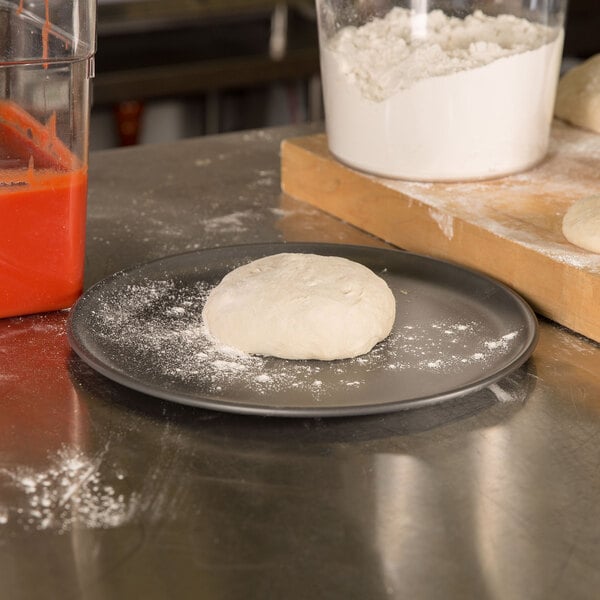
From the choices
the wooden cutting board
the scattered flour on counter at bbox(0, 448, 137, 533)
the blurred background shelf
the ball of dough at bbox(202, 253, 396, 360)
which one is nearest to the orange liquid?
the ball of dough at bbox(202, 253, 396, 360)

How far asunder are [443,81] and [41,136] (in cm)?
47

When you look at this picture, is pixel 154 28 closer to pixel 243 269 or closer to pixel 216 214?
pixel 216 214

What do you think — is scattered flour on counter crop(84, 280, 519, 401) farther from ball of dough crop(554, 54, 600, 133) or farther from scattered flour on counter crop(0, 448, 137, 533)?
ball of dough crop(554, 54, 600, 133)

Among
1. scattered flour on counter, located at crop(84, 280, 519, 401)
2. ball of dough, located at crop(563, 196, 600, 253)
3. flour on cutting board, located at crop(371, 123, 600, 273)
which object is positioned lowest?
scattered flour on counter, located at crop(84, 280, 519, 401)

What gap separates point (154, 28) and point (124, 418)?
7.17 ft

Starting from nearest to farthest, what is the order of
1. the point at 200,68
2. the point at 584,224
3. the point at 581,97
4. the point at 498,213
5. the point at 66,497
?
1. the point at 66,497
2. the point at 584,224
3. the point at 498,213
4. the point at 581,97
5. the point at 200,68

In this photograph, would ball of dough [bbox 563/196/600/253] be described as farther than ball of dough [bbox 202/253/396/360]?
Yes

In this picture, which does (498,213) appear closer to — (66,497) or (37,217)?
(37,217)

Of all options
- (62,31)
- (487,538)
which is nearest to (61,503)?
(487,538)

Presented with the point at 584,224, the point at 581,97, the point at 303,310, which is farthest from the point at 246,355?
the point at 581,97

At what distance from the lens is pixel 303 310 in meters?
0.91

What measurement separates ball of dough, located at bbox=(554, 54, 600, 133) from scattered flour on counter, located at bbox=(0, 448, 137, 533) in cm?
94

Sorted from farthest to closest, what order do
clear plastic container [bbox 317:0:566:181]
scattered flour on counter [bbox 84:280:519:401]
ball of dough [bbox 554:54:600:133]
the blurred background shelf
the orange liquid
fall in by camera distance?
the blurred background shelf, ball of dough [bbox 554:54:600:133], clear plastic container [bbox 317:0:566:181], the orange liquid, scattered flour on counter [bbox 84:280:519:401]

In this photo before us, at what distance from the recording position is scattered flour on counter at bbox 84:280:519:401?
86 cm
